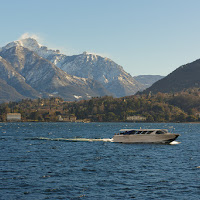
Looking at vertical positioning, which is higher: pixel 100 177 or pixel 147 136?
pixel 147 136

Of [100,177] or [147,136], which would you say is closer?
[100,177]

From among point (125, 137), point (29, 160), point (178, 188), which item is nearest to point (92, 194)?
point (178, 188)

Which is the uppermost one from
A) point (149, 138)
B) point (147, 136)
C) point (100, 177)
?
point (147, 136)

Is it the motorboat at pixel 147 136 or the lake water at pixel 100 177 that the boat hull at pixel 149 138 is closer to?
the motorboat at pixel 147 136

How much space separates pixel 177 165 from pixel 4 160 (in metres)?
37.6

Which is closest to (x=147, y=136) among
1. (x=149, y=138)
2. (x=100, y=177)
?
(x=149, y=138)

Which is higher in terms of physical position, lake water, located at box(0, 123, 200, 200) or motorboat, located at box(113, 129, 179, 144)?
motorboat, located at box(113, 129, 179, 144)

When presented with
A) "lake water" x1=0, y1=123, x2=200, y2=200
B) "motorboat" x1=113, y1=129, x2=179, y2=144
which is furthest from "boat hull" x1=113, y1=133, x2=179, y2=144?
"lake water" x1=0, y1=123, x2=200, y2=200

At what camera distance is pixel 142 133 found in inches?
4695

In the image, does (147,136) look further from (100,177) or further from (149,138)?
(100,177)

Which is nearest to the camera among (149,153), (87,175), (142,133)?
(87,175)

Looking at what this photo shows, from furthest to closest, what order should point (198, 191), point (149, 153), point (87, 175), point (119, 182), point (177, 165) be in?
1. point (149, 153)
2. point (177, 165)
3. point (87, 175)
4. point (119, 182)
5. point (198, 191)

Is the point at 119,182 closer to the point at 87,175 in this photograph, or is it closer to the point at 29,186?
the point at 87,175

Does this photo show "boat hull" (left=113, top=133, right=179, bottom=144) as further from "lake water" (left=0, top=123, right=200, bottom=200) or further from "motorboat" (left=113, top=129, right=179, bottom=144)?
"lake water" (left=0, top=123, right=200, bottom=200)
